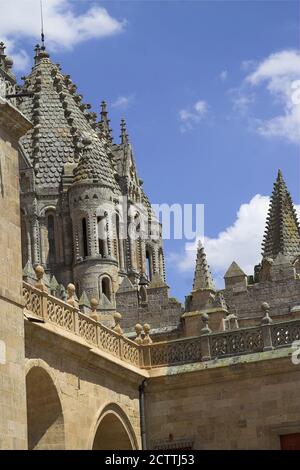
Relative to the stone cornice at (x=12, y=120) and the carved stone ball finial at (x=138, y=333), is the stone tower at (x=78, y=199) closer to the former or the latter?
the carved stone ball finial at (x=138, y=333)

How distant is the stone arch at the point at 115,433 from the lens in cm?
2703

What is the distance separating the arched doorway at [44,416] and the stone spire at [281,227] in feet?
75.1

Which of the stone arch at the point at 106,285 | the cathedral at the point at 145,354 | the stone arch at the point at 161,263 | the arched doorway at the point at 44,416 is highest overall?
the stone arch at the point at 161,263

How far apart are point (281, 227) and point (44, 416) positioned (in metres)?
24.3

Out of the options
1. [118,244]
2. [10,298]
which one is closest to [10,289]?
[10,298]

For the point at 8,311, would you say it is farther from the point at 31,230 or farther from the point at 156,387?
the point at 31,230

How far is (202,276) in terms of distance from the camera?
40.1 metres

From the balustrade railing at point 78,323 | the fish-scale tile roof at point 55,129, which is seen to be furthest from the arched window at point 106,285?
the balustrade railing at point 78,323

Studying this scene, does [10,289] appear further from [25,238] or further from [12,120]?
[25,238]

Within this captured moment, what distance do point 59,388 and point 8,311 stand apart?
12.3 ft

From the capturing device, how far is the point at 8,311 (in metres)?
20.6

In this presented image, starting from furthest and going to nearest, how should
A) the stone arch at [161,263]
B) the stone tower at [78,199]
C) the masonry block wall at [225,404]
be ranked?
1. the stone arch at [161,263]
2. the stone tower at [78,199]
3. the masonry block wall at [225,404]

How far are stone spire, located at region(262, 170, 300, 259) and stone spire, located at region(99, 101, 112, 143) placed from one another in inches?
490
